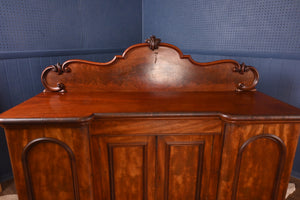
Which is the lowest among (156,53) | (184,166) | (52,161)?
(184,166)

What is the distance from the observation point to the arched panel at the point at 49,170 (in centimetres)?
126

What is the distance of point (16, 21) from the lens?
6.17 ft

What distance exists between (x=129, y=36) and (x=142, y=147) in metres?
1.95

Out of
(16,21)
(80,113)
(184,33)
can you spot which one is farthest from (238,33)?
(16,21)

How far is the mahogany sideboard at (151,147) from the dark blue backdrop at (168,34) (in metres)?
0.65

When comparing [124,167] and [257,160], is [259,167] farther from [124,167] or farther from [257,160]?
[124,167]

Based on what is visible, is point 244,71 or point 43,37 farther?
point 43,37

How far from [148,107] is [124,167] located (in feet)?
1.51

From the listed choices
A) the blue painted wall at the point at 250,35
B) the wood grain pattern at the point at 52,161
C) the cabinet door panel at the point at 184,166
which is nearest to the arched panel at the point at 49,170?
the wood grain pattern at the point at 52,161

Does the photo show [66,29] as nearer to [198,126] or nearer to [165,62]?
[165,62]

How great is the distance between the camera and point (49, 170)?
1.30 metres

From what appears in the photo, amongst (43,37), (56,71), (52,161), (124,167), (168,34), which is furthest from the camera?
(168,34)

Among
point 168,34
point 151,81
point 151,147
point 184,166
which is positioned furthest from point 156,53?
point 168,34

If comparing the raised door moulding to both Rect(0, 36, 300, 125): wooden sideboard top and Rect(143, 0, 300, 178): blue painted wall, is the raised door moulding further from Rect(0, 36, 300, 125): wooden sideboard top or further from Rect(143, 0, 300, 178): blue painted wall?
Rect(143, 0, 300, 178): blue painted wall
